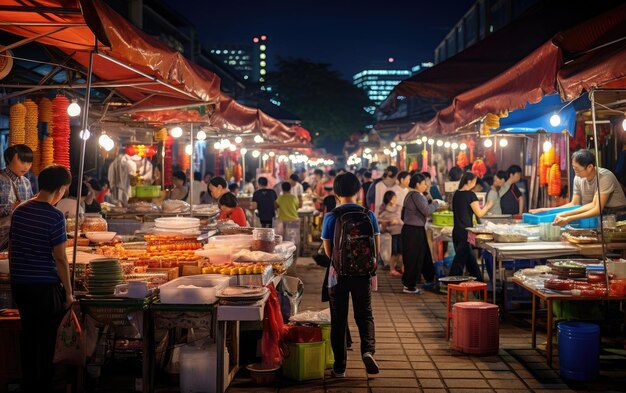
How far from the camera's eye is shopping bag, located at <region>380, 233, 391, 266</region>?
15016 mm

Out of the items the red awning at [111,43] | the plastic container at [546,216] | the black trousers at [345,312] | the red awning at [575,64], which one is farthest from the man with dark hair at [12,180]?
the plastic container at [546,216]

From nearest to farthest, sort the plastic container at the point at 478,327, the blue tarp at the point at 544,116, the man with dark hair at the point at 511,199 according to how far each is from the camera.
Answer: the plastic container at the point at 478,327, the blue tarp at the point at 544,116, the man with dark hair at the point at 511,199

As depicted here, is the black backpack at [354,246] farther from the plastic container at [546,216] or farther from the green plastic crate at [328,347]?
the plastic container at [546,216]

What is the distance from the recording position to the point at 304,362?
6.86m

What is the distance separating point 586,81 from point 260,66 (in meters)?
127

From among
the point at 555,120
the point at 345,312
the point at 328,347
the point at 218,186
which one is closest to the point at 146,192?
the point at 218,186

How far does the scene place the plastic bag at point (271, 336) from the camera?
6.82 m

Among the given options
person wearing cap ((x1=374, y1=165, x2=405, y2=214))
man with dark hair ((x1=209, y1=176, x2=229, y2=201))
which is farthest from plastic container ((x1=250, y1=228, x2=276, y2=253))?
person wearing cap ((x1=374, y1=165, x2=405, y2=214))

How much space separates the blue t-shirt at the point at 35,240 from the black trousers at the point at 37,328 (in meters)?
0.10

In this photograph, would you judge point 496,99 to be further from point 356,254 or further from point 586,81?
point 356,254

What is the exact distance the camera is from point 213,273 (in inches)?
277

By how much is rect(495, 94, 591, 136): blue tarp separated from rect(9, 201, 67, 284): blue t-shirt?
762 cm

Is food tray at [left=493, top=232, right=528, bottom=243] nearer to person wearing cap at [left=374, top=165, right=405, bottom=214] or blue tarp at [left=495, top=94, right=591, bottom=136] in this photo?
blue tarp at [left=495, top=94, right=591, bottom=136]

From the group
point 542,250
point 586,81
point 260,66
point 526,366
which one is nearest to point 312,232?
point 542,250
